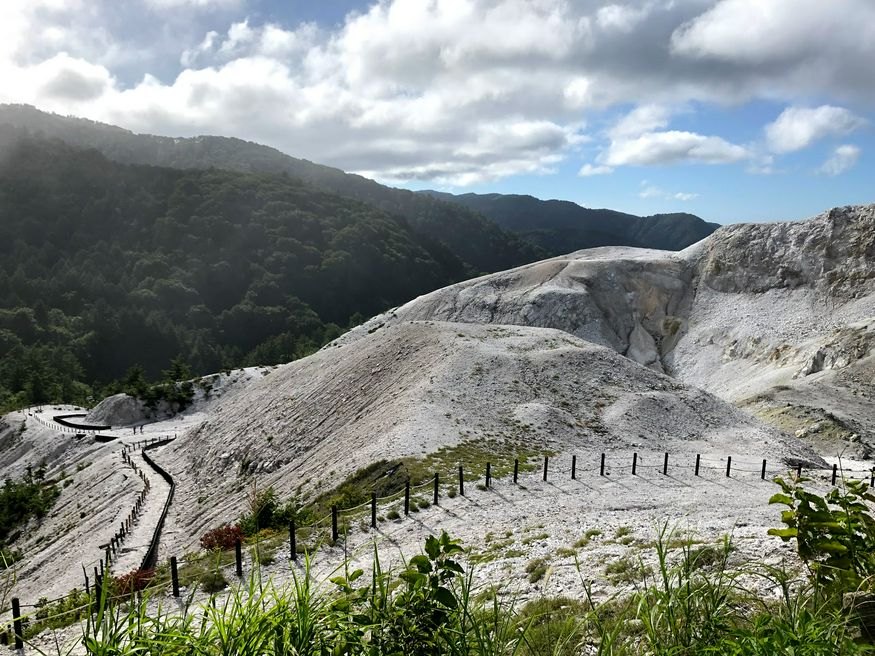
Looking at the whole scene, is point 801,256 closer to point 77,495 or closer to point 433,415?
point 433,415

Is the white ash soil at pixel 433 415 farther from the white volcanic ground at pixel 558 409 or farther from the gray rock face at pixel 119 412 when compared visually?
the gray rock face at pixel 119 412

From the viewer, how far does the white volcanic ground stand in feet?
66.1

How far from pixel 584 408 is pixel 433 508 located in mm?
16852

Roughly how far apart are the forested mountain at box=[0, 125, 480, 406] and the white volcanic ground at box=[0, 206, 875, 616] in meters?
73.7

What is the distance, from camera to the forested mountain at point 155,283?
433ft

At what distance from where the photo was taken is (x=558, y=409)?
31562mm

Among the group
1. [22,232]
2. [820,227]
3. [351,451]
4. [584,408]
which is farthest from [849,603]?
[22,232]

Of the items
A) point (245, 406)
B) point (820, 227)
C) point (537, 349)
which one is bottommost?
point (245, 406)

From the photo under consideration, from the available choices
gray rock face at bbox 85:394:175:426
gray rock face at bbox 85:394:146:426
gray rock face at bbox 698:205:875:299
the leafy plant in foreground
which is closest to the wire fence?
the leafy plant in foreground

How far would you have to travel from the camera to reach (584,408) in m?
32.7

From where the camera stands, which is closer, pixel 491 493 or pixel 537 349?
pixel 491 493

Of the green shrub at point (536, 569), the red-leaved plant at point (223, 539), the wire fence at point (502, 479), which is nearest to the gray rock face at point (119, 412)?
the wire fence at point (502, 479)

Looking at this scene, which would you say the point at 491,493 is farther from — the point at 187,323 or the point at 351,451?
the point at 187,323

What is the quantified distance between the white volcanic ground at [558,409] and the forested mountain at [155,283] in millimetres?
73672
